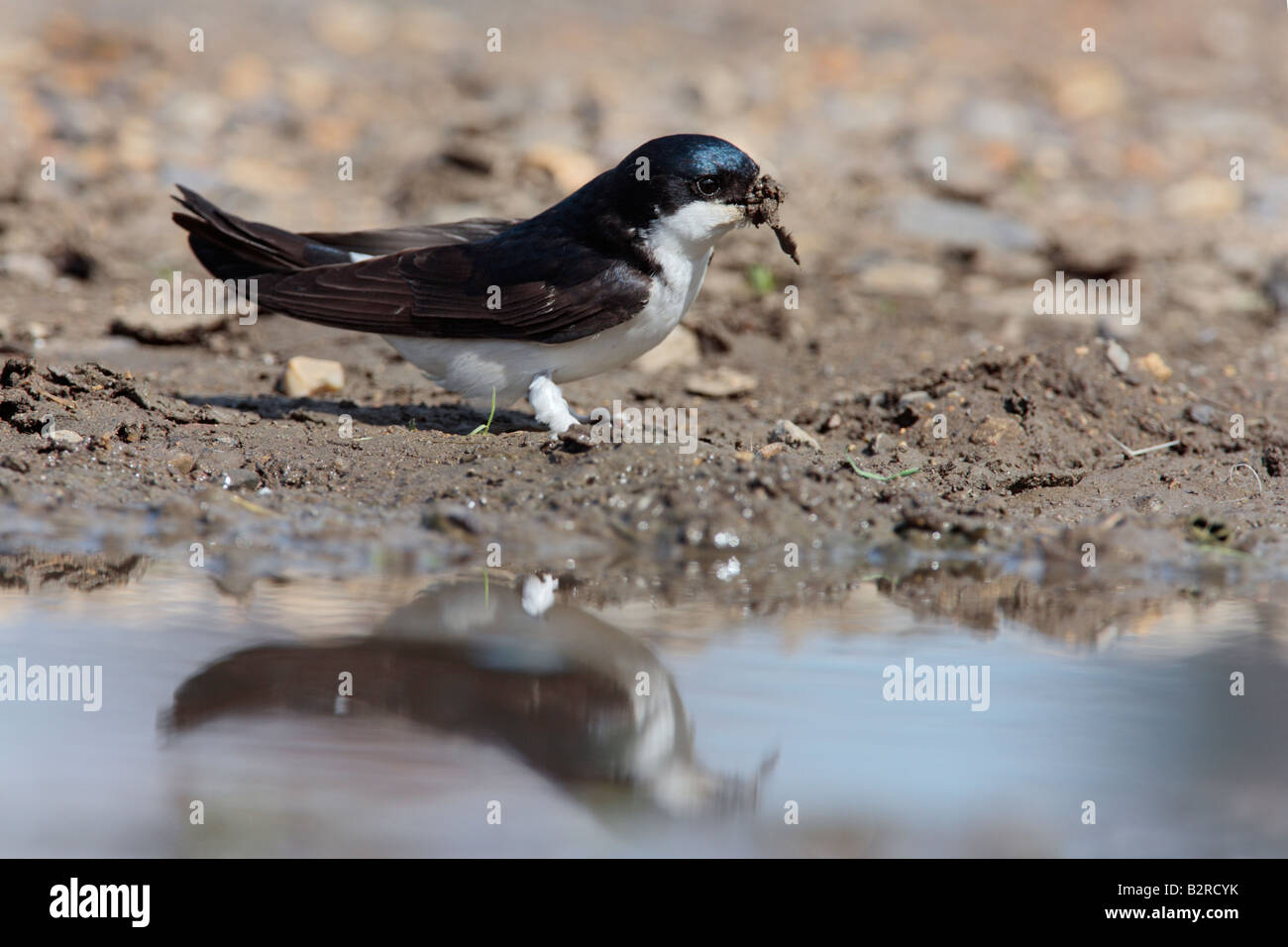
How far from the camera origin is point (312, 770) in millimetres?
2285

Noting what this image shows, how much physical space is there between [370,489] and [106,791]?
194 centimetres

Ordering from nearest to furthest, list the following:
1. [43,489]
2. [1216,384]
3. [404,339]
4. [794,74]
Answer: [43,489] → [404,339] → [1216,384] → [794,74]

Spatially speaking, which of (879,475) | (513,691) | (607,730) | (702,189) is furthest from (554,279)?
(607,730)

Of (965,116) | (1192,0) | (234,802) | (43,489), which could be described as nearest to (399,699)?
(234,802)

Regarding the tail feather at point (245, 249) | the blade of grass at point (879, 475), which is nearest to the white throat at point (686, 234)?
the blade of grass at point (879, 475)

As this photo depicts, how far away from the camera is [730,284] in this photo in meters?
6.53

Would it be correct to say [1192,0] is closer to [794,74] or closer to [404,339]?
[794,74]

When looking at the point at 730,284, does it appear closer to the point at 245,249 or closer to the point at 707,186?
the point at 707,186

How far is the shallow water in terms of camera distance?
7.02ft

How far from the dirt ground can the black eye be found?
2.55 feet

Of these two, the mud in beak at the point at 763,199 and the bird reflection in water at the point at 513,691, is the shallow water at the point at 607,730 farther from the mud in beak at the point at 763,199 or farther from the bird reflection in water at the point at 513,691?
the mud in beak at the point at 763,199

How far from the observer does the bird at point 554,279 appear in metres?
4.36

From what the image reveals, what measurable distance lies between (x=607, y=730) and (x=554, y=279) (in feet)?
7.13

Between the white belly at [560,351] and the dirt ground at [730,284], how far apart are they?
0.73ft
